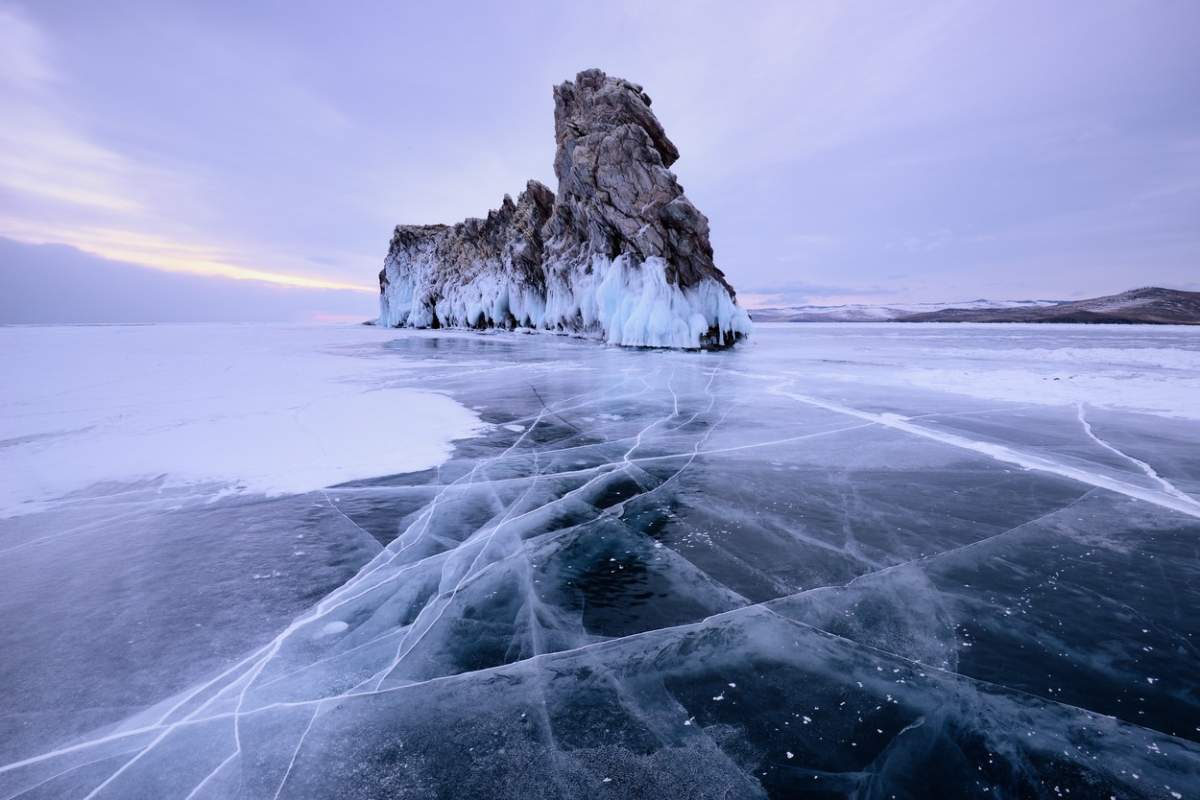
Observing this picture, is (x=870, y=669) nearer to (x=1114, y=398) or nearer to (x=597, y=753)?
(x=597, y=753)

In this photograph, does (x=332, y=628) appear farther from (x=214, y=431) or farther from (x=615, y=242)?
(x=615, y=242)

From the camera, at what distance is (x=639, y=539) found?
4180 mm

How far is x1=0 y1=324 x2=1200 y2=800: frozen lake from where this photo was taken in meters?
2.08

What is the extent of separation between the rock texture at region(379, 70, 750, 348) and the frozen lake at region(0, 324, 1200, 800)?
2334 centimetres

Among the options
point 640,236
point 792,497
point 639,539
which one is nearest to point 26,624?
point 639,539

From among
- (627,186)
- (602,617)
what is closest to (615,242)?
(627,186)

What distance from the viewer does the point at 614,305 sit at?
32.1m

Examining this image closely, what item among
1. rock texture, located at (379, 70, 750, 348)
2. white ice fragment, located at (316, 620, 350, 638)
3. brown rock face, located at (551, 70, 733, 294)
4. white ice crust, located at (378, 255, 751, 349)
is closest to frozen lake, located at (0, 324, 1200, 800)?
white ice fragment, located at (316, 620, 350, 638)

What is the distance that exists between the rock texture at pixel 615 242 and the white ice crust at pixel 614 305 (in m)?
0.07

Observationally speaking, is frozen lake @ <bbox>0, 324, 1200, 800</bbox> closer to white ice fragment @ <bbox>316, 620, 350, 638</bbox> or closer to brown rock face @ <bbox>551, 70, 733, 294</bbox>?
white ice fragment @ <bbox>316, 620, 350, 638</bbox>

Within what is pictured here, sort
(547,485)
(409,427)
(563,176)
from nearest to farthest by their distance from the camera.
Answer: (547,485), (409,427), (563,176)

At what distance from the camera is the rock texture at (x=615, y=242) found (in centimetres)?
2959

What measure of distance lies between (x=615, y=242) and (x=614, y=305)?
533 centimetres

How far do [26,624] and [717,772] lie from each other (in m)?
4.09
